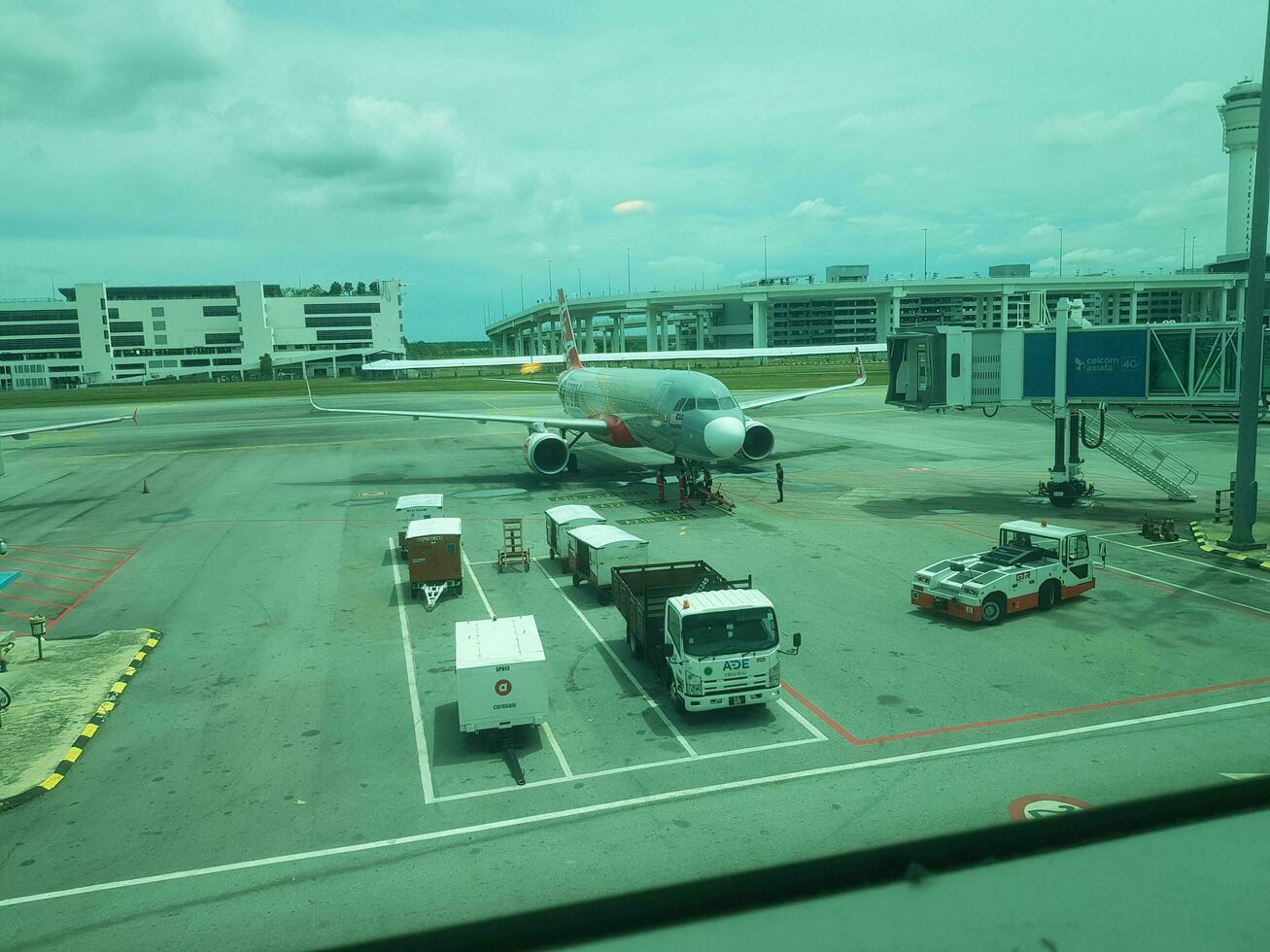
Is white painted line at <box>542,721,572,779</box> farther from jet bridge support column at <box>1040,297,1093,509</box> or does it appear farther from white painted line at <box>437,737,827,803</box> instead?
jet bridge support column at <box>1040,297,1093,509</box>

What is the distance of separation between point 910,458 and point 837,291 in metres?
129

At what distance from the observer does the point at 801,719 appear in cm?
1938

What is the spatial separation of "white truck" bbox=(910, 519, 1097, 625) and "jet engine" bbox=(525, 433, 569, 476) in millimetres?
26568

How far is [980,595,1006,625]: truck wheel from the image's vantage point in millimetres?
25453

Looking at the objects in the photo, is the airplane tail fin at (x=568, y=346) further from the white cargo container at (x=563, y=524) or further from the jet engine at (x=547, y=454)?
the white cargo container at (x=563, y=524)

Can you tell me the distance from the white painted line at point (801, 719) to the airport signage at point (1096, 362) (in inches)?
1164

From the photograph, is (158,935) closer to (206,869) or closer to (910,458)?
(206,869)

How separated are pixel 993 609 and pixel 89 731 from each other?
22.5 m

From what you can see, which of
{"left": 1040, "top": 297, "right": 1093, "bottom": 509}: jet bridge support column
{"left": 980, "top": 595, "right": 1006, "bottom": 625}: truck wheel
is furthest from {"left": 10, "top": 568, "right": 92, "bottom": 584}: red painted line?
{"left": 1040, "top": 297, "right": 1093, "bottom": 509}: jet bridge support column

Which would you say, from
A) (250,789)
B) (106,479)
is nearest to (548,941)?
(250,789)

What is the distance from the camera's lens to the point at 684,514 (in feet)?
139

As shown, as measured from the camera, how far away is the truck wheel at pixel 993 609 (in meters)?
25.5

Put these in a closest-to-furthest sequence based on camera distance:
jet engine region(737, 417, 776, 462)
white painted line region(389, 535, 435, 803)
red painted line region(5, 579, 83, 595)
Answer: white painted line region(389, 535, 435, 803) → red painted line region(5, 579, 83, 595) → jet engine region(737, 417, 776, 462)

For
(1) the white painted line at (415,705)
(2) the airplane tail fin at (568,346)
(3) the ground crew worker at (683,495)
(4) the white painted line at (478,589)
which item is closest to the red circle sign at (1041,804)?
(1) the white painted line at (415,705)
